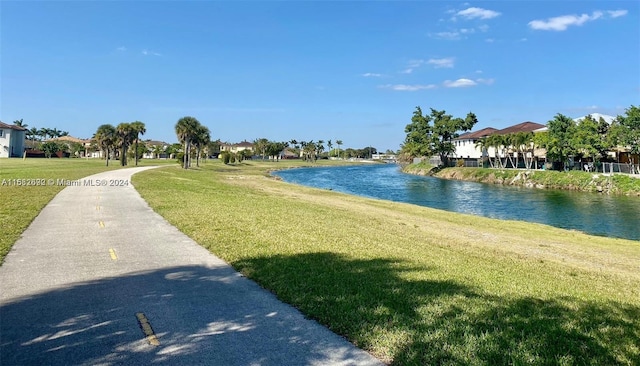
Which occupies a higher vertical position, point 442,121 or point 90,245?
point 442,121

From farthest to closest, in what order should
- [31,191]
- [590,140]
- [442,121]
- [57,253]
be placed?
[442,121]
[590,140]
[31,191]
[57,253]

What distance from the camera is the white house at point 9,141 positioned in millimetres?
92438

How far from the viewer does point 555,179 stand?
63.5 metres

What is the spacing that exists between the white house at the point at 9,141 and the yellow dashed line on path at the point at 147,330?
110 meters

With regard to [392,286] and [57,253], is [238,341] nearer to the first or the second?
[392,286]

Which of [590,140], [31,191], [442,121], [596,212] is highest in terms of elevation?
[442,121]

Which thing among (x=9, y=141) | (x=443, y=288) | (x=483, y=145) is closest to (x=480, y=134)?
(x=483, y=145)

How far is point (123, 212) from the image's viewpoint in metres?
18.1

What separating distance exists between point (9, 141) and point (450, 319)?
373 ft

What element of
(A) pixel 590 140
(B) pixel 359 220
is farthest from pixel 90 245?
(A) pixel 590 140

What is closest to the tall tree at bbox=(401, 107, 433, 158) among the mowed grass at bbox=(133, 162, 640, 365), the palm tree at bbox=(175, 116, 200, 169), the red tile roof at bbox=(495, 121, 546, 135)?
the red tile roof at bbox=(495, 121, 546, 135)

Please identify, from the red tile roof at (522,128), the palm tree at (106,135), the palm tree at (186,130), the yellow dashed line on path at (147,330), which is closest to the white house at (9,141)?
the palm tree at (106,135)

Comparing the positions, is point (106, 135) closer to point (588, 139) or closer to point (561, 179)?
point (561, 179)

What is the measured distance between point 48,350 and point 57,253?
21.0 feet
